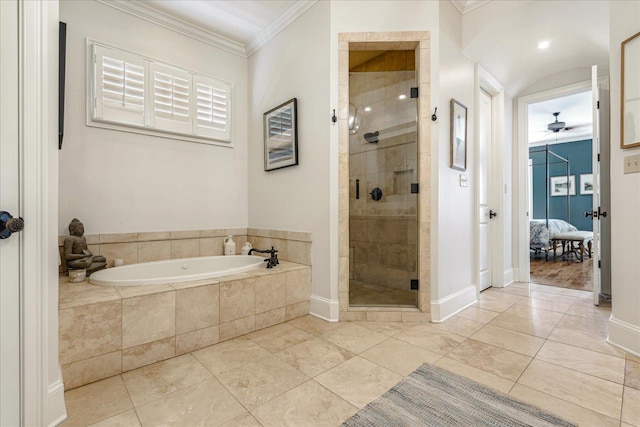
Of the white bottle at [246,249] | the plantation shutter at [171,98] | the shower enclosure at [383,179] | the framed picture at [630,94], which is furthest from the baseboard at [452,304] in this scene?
the plantation shutter at [171,98]

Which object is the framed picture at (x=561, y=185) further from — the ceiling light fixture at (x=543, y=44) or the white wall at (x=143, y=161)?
the white wall at (x=143, y=161)

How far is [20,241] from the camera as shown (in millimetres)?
1073

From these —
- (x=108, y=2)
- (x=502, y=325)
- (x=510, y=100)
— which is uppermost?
(x=108, y=2)

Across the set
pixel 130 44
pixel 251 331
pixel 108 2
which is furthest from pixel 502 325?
pixel 108 2

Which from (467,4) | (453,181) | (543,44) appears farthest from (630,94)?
(467,4)

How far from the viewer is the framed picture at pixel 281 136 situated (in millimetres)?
2738

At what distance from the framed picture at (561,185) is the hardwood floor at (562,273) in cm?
282

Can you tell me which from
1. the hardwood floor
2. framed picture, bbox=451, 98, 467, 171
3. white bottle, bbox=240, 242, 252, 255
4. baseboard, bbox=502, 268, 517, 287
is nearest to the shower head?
framed picture, bbox=451, 98, 467, 171

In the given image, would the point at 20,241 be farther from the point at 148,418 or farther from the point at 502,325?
the point at 502,325

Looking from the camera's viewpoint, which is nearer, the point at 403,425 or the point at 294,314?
the point at 403,425

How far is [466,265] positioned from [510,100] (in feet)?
8.31

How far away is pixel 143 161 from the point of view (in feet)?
8.96

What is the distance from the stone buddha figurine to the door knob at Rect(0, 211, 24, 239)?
1275 mm

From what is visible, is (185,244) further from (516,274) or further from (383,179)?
(516,274)
